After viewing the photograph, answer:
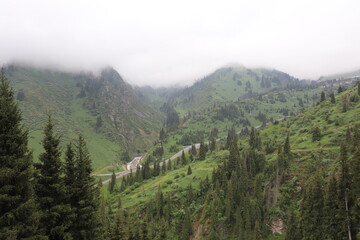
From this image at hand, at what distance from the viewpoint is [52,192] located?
2305 cm

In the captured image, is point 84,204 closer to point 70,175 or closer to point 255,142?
point 70,175

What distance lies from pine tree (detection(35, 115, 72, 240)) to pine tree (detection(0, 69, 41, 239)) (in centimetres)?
224

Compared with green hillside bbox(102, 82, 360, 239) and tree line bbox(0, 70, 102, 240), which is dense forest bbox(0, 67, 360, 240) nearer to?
tree line bbox(0, 70, 102, 240)

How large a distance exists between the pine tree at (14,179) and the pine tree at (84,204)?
521cm

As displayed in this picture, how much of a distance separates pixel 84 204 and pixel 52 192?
3967 millimetres

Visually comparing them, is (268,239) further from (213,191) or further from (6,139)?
(6,139)

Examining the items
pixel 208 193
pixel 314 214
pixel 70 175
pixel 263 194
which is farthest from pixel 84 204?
pixel 208 193

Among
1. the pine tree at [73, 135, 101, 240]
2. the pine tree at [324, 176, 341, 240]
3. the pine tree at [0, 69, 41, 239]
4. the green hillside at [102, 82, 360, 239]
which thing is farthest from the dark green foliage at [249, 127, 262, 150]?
the pine tree at [0, 69, 41, 239]

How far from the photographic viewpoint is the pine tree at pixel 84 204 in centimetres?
2480

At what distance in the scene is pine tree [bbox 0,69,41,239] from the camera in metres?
17.8

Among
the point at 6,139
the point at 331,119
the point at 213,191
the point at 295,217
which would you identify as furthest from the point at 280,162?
the point at 6,139

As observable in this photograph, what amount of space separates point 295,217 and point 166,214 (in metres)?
50.7

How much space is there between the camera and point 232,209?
8162cm

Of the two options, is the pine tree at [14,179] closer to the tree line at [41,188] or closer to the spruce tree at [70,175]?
the tree line at [41,188]
